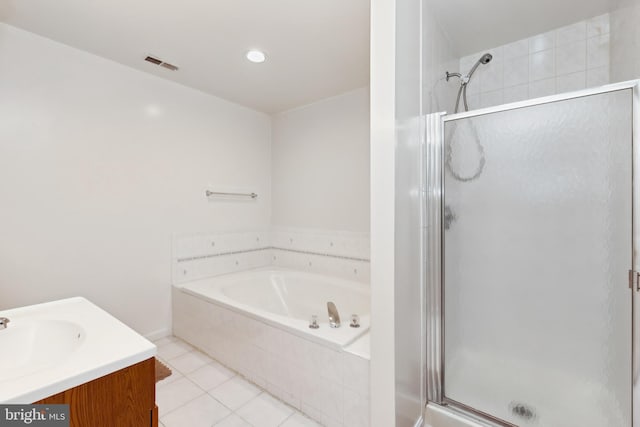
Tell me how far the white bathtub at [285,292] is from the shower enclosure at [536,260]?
3.10 feet

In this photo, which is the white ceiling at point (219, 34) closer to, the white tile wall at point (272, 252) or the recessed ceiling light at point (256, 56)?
the recessed ceiling light at point (256, 56)

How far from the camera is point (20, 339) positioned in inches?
41.3

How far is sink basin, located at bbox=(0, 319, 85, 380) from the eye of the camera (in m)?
0.99

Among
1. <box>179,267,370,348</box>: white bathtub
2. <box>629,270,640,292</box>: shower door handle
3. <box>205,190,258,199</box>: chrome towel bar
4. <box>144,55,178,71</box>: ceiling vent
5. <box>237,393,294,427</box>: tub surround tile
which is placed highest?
<box>144,55,178,71</box>: ceiling vent

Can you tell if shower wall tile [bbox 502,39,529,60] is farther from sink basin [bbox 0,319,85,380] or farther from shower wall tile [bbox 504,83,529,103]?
sink basin [bbox 0,319,85,380]

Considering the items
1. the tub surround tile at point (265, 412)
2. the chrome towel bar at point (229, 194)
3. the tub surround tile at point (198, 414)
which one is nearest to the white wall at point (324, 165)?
the chrome towel bar at point (229, 194)

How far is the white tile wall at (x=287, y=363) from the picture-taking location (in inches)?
56.4

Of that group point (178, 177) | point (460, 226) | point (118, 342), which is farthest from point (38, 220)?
point (460, 226)

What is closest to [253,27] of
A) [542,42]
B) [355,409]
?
[542,42]

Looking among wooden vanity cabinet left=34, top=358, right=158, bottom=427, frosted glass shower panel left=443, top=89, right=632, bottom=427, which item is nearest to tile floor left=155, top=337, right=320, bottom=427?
wooden vanity cabinet left=34, top=358, right=158, bottom=427

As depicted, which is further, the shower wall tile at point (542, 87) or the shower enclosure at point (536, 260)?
the shower wall tile at point (542, 87)

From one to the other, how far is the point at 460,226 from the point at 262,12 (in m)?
1.62

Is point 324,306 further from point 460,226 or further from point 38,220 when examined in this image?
point 38,220

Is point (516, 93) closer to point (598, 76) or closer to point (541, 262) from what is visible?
point (598, 76)
